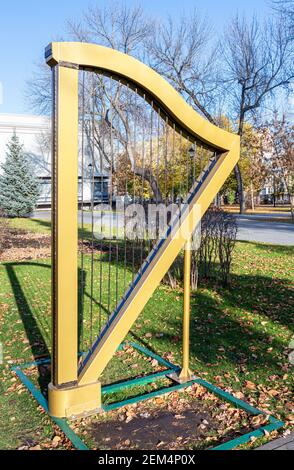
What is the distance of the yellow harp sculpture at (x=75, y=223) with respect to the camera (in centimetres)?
253

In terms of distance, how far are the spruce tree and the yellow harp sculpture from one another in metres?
21.1

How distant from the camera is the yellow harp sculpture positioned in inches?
99.7

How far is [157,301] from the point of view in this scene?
601 centimetres

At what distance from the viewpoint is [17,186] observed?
76.9 feet

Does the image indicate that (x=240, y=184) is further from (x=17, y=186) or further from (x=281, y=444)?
(x=281, y=444)

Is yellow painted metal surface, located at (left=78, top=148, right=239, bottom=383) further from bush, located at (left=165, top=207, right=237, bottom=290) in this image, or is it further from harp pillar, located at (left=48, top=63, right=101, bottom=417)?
bush, located at (left=165, top=207, right=237, bottom=290)

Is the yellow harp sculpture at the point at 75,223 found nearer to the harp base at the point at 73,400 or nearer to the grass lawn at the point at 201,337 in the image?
the harp base at the point at 73,400

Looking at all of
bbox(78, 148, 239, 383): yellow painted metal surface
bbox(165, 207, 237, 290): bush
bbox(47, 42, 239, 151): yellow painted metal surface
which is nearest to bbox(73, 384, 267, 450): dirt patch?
bbox(78, 148, 239, 383): yellow painted metal surface

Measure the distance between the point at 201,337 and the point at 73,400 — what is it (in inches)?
80.1

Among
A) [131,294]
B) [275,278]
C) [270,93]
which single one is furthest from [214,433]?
[270,93]

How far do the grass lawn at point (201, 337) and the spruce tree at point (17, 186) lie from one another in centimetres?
1613

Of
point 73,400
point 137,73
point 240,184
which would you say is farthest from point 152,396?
point 240,184
